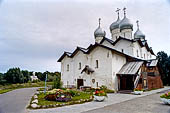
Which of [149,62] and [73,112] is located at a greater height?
[149,62]

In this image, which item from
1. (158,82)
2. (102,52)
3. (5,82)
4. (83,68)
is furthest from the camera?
(5,82)

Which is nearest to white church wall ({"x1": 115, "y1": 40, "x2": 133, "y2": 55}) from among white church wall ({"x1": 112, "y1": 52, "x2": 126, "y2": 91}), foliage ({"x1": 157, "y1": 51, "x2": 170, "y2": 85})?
white church wall ({"x1": 112, "y1": 52, "x2": 126, "y2": 91})

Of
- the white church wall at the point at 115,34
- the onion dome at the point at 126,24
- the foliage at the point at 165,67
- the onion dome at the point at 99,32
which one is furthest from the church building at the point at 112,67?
the foliage at the point at 165,67

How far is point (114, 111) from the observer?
7.66 m

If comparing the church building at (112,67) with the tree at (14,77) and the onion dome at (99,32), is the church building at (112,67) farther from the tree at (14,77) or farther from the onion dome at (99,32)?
the tree at (14,77)

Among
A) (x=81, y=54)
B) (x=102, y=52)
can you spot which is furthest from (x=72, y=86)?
(x=102, y=52)

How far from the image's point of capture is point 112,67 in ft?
61.9

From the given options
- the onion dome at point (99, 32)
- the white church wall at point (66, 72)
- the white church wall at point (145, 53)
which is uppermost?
the onion dome at point (99, 32)

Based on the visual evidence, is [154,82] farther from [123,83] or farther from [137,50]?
[123,83]

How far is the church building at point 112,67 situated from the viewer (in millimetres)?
18906

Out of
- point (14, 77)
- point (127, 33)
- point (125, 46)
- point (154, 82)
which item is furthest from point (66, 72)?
point (14, 77)

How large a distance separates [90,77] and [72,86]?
4.25 m

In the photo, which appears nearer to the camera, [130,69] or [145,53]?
[130,69]

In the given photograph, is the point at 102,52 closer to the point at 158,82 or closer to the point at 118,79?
the point at 118,79
